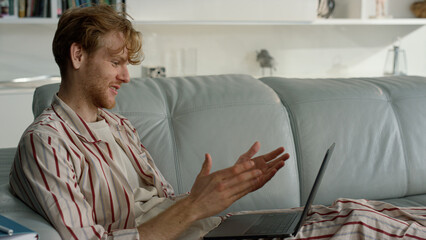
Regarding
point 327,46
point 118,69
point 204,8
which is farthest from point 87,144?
point 327,46

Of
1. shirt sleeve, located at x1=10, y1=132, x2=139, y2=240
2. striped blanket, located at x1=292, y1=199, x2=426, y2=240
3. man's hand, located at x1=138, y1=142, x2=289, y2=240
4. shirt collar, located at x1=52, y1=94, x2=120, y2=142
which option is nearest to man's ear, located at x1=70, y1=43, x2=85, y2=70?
shirt collar, located at x1=52, y1=94, x2=120, y2=142

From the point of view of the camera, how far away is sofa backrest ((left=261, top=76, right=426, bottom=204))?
2059mm

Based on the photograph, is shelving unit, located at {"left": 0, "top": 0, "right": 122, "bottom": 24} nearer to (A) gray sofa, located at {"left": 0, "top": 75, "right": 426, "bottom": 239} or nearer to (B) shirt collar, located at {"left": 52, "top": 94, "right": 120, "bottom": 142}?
(A) gray sofa, located at {"left": 0, "top": 75, "right": 426, "bottom": 239}

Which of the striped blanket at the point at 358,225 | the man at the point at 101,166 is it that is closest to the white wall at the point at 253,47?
the man at the point at 101,166

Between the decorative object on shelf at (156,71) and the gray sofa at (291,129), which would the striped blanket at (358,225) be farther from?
the decorative object on shelf at (156,71)

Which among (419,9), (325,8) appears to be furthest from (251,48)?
(419,9)

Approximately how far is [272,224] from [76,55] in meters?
0.70

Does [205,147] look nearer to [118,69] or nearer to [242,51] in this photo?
[118,69]

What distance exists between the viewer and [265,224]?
1.53m

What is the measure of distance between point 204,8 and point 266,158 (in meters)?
2.37

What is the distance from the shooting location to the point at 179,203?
1371 mm

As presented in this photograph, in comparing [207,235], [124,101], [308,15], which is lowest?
[207,235]

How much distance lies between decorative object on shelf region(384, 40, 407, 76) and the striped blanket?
3082 millimetres

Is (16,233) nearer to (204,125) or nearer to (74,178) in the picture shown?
(74,178)
